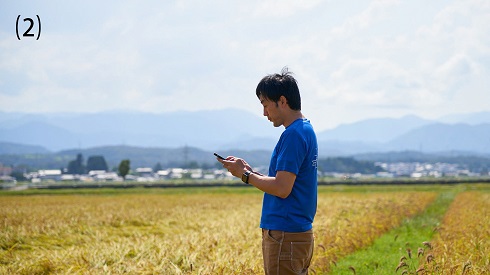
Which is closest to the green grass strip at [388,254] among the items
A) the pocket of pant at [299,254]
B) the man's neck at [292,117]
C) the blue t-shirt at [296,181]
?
the pocket of pant at [299,254]

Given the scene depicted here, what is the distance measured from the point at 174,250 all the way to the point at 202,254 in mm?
586

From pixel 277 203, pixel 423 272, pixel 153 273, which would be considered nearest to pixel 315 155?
pixel 277 203

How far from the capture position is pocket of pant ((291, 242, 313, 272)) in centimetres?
496

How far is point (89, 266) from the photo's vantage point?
33.1ft

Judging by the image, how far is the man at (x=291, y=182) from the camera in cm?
483

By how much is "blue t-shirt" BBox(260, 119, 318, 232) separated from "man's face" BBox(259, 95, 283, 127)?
16 centimetres

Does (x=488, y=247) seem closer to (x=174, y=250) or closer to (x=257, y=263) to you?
(x=257, y=263)

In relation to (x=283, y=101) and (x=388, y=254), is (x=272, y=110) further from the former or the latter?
(x=388, y=254)

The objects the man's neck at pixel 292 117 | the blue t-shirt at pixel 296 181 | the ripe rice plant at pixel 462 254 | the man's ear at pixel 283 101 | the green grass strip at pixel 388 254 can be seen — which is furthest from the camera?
the green grass strip at pixel 388 254

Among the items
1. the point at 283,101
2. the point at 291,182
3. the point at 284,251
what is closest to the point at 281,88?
the point at 283,101

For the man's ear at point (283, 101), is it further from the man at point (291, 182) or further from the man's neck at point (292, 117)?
the man's neck at point (292, 117)

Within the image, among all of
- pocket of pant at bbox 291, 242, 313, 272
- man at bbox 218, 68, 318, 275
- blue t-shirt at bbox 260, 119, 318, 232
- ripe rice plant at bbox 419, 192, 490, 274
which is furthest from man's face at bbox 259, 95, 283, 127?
ripe rice plant at bbox 419, 192, 490, 274

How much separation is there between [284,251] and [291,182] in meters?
0.67

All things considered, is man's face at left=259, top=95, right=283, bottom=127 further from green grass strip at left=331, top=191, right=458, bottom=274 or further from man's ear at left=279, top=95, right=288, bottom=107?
green grass strip at left=331, top=191, right=458, bottom=274
